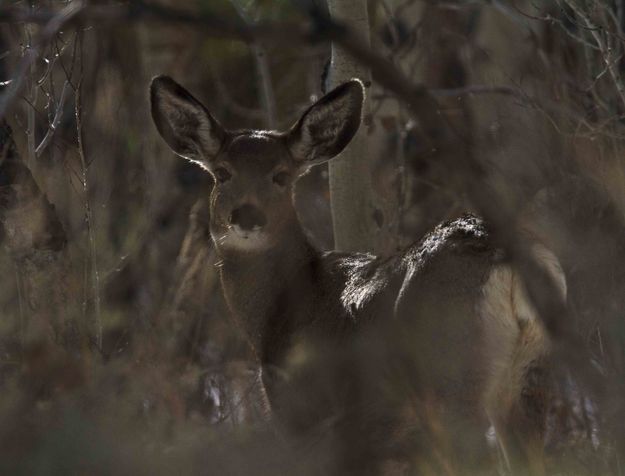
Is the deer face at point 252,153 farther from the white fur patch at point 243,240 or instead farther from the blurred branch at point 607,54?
the blurred branch at point 607,54

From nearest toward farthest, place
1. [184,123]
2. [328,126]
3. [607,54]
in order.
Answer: [328,126], [184,123], [607,54]

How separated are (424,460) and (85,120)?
5.26 m

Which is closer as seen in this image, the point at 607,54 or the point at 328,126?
the point at 328,126

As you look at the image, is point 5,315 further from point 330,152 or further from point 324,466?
point 324,466

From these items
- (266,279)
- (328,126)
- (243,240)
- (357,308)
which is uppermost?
(328,126)

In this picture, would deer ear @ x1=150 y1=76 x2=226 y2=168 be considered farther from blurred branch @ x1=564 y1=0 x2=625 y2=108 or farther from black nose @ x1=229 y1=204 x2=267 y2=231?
blurred branch @ x1=564 y1=0 x2=625 y2=108

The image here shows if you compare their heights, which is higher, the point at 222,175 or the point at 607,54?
the point at 607,54

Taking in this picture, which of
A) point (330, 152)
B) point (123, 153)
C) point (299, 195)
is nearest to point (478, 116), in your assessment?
point (299, 195)

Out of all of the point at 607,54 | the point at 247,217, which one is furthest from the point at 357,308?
the point at 607,54

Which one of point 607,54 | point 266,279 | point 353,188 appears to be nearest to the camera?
point 266,279

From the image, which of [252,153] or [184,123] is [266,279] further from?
[184,123]

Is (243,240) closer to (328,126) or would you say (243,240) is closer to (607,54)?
(328,126)

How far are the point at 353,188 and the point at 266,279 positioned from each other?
155 cm

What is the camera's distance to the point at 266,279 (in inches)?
260
